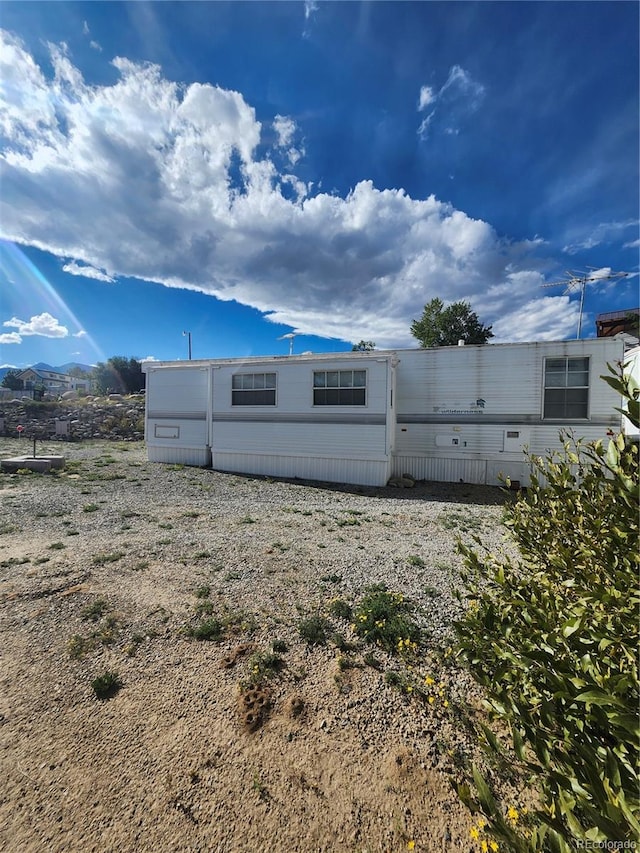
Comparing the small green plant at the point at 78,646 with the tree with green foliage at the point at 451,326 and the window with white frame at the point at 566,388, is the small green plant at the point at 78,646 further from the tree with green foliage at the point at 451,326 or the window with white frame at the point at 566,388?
the tree with green foliage at the point at 451,326

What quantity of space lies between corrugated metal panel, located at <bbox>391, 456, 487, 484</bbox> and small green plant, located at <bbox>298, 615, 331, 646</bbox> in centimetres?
800

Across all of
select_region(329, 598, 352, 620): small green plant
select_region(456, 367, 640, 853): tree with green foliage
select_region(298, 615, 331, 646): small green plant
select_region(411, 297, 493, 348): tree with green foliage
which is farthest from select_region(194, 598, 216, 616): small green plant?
select_region(411, 297, 493, 348): tree with green foliage

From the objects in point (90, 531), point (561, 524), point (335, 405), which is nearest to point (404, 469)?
point (335, 405)

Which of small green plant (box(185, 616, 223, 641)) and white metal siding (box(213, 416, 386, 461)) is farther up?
white metal siding (box(213, 416, 386, 461))

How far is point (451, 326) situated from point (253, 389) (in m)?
22.6

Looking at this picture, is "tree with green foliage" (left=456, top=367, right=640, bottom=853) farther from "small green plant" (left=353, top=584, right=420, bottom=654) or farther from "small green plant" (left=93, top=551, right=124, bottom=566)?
"small green plant" (left=93, top=551, right=124, bottom=566)

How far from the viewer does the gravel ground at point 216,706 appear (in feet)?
5.71

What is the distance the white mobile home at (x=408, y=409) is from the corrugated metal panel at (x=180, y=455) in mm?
585

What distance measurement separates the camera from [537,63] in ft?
16.0

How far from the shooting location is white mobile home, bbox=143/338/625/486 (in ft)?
30.5

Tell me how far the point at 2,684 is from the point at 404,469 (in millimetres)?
9797

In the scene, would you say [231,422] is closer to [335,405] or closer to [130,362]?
[335,405]

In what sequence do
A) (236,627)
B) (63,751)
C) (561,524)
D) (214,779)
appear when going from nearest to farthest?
(561,524), (214,779), (63,751), (236,627)

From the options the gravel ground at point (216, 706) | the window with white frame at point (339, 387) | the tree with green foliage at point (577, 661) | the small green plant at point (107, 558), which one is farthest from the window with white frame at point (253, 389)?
the tree with green foliage at point (577, 661)
